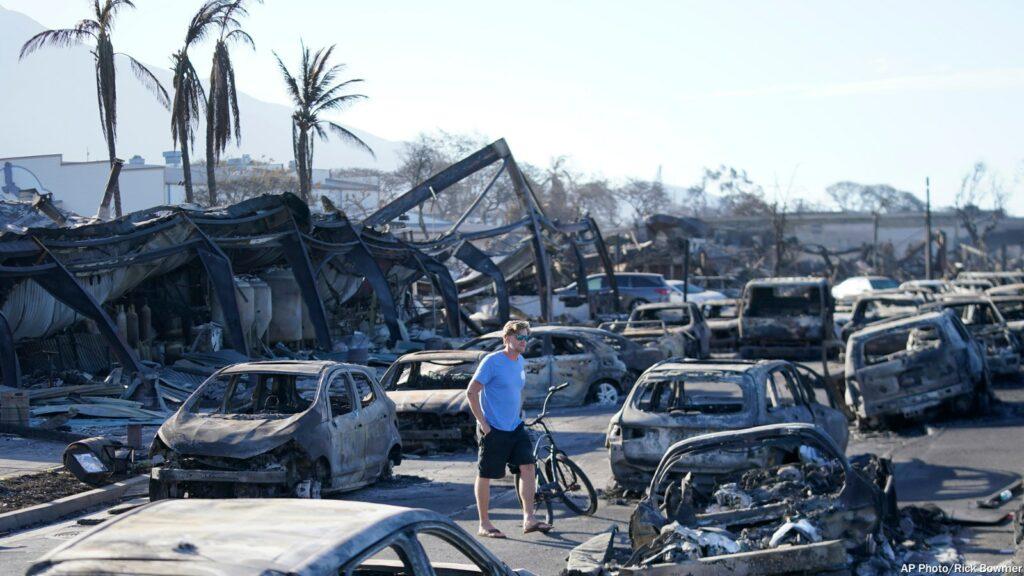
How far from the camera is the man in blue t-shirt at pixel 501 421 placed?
1010 cm

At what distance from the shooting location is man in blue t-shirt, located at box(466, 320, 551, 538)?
10.1 m

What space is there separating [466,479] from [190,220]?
10573mm

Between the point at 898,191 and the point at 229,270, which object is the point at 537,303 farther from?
the point at 898,191

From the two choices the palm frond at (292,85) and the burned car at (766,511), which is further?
the palm frond at (292,85)

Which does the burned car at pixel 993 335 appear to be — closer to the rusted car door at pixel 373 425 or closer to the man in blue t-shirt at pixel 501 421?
the rusted car door at pixel 373 425

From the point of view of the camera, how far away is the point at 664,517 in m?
8.19

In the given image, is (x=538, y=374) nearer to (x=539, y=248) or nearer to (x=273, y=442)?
(x=273, y=442)

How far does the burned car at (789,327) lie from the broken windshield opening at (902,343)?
5003 mm

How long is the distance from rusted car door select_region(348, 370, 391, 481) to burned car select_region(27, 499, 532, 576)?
727 cm

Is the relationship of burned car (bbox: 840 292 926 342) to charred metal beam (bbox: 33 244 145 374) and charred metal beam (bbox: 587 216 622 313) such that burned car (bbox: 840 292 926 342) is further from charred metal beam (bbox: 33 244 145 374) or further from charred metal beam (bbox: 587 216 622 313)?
charred metal beam (bbox: 33 244 145 374)

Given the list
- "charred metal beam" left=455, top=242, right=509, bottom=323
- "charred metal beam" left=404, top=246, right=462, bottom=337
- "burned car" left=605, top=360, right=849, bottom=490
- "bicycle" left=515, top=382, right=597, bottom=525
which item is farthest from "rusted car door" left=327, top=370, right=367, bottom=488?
"charred metal beam" left=455, top=242, right=509, bottom=323

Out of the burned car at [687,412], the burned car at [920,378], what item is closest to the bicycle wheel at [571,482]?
the burned car at [687,412]

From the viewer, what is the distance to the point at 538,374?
19.8 m

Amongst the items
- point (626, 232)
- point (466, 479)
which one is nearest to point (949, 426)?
point (466, 479)
